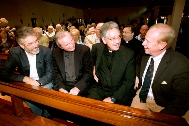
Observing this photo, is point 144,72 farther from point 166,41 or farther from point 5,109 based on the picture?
point 5,109

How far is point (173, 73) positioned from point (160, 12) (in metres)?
12.0

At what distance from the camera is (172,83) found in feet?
5.54

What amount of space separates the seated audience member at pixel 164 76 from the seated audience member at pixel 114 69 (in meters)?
0.25

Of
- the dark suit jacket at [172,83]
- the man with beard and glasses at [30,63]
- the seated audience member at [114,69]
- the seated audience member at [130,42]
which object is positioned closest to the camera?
the dark suit jacket at [172,83]

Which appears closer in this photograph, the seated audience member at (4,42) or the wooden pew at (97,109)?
the wooden pew at (97,109)

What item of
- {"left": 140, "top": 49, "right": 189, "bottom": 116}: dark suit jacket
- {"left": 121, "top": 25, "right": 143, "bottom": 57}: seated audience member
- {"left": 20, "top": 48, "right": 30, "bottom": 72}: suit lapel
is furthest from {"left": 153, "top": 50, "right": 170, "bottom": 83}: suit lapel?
{"left": 121, "top": 25, "right": 143, "bottom": 57}: seated audience member

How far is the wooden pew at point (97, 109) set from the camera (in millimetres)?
1107

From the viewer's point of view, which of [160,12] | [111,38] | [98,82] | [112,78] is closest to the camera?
[111,38]

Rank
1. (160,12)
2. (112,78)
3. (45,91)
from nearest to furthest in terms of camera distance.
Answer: (45,91), (112,78), (160,12)

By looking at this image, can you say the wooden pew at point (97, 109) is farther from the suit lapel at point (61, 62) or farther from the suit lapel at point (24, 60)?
the suit lapel at point (61, 62)

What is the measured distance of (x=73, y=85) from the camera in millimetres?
2514

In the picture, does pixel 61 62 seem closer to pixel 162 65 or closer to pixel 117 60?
pixel 117 60

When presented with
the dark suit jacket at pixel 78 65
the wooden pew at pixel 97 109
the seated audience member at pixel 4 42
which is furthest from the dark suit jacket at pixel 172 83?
the seated audience member at pixel 4 42

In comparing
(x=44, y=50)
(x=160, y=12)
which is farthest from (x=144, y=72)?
(x=160, y=12)
